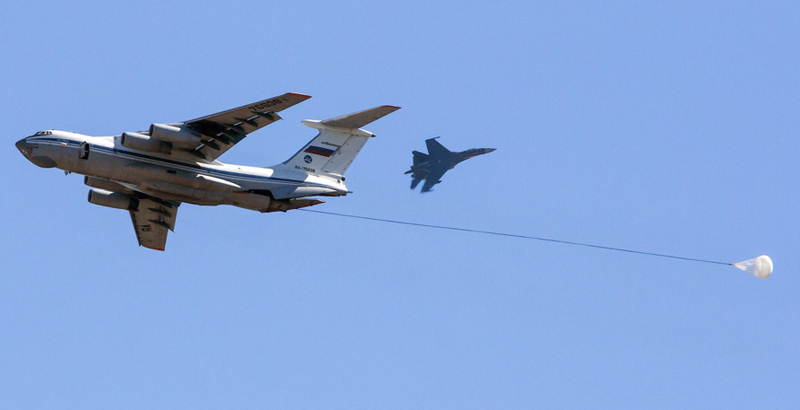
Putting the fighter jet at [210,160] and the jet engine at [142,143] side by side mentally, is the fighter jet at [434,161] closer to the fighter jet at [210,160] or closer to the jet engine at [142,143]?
the fighter jet at [210,160]

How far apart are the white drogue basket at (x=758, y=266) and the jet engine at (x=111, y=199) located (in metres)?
12.9

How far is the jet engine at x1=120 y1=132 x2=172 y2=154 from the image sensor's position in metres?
20.5

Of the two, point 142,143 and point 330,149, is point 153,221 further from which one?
point 330,149

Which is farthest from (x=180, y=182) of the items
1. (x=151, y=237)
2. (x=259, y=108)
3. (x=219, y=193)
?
(x=151, y=237)

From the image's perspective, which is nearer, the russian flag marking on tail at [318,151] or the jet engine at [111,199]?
the russian flag marking on tail at [318,151]

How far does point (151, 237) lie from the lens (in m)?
24.4

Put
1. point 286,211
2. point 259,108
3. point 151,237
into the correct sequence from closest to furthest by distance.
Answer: point 259,108, point 286,211, point 151,237

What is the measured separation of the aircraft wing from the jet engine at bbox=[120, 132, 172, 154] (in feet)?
2.05

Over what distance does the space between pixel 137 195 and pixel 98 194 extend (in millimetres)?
835

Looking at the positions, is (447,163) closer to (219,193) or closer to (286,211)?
(286,211)

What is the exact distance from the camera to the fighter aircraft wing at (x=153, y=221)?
23.9 m

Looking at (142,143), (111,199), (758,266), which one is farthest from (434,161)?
(758,266)

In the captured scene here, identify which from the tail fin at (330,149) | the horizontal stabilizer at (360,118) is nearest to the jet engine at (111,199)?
the tail fin at (330,149)

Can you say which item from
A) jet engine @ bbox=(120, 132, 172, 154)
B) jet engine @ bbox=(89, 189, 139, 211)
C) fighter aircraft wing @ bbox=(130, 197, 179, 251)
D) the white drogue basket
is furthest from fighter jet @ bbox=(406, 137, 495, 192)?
the white drogue basket
